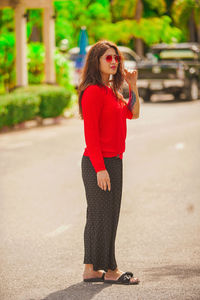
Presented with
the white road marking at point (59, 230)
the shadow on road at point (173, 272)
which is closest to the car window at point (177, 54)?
the white road marking at point (59, 230)

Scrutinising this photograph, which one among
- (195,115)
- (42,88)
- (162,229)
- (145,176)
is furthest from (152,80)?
(162,229)

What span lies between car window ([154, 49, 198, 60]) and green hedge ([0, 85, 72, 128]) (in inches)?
356

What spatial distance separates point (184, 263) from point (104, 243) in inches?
36.5

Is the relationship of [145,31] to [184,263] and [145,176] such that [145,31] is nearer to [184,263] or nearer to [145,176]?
[145,176]

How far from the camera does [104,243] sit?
5.41m

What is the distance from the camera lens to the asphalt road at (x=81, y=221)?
17.9 ft

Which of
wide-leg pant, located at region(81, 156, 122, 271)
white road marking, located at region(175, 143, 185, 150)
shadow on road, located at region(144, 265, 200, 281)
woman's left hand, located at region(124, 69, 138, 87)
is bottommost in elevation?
white road marking, located at region(175, 143, 185, 150)

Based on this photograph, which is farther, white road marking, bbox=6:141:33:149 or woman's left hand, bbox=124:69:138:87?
white road marking, bbox=6:141:33:149

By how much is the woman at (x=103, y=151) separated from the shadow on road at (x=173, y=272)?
0.86ft

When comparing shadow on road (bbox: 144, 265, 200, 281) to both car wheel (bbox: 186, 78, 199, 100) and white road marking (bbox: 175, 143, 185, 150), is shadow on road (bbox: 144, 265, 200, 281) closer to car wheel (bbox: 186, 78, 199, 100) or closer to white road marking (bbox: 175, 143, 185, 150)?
white road marking (bbox: 175, 143, 185, 150)

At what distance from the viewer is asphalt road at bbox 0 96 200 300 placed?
17.9 feet

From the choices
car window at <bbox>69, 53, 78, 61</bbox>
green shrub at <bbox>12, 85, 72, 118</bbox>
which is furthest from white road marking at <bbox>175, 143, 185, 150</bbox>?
car window at <bbox>69, 53, 78, 61</bbox>

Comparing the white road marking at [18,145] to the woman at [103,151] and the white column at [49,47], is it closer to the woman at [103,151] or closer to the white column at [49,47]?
the white column at [49,47]

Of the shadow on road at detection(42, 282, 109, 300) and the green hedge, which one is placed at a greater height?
the shadow on road at detection(42, 282, 109, 300)
